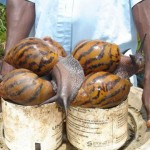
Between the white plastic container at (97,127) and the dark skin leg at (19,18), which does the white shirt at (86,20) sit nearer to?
the dark skin leg at (19,18)

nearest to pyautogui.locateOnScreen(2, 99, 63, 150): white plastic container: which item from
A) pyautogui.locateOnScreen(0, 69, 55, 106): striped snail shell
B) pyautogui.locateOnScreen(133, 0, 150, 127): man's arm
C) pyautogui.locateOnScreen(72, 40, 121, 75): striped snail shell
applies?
pyautogui.locateOnScreen(0, 69, 55, 106): striped snail shell

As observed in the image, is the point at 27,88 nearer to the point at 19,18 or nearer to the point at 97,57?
the point at 97,57

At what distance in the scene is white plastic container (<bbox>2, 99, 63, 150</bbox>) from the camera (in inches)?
46.4

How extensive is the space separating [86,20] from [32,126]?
23.0 inches

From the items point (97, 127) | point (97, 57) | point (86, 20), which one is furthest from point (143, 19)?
point (97, 127)

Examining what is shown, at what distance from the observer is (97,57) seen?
1.19m

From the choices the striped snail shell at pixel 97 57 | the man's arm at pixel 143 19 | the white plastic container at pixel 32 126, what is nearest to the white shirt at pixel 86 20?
the man's arm at pixel 143 19

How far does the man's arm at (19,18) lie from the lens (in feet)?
5.45

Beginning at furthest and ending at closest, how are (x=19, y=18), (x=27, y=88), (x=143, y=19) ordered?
(x=19, y=18) → (x=143, y=19) → (x=27, y=88)

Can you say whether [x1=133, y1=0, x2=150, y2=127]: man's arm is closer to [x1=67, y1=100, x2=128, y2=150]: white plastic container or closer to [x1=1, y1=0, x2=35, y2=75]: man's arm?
[x1=67, y1=100, x2=128, y2=150]: white plastic container

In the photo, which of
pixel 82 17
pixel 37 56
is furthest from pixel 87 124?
pixel 82 17

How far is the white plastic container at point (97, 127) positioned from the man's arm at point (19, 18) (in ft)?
1.85

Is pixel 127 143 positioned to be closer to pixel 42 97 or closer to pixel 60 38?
pixel 42 97

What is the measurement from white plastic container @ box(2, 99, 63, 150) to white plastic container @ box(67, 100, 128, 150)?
0.17 feet
